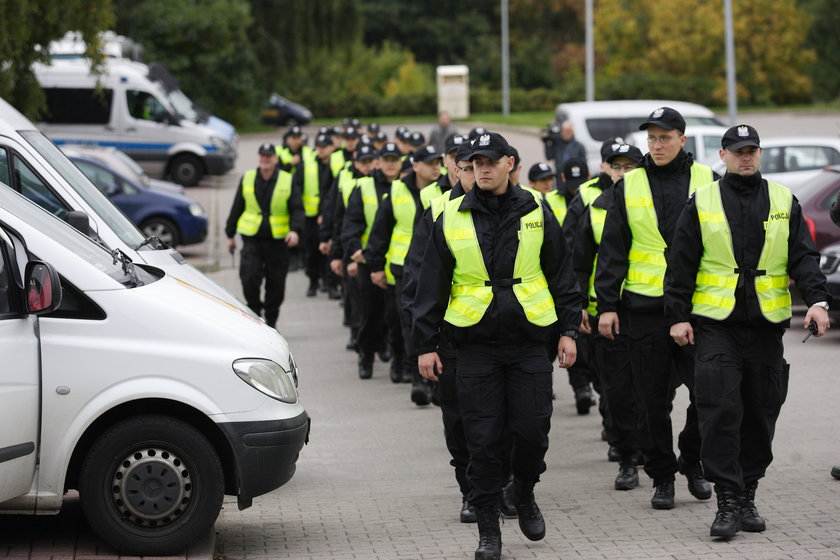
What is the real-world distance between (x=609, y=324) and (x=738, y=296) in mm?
916

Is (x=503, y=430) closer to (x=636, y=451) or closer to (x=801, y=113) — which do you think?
(x=636, y=451)

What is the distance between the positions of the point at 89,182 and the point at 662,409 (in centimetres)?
415

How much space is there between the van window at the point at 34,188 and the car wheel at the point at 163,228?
37.9 feet

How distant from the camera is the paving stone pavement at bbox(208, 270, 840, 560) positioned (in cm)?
672

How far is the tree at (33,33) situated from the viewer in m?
17.3

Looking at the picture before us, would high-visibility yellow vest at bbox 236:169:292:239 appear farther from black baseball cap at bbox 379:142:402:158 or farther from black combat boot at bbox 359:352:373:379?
black combat boot at bbox 359:352:373:379

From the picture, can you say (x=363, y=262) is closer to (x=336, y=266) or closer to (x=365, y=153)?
(x=336, y=266)

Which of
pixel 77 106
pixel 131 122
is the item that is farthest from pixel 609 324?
pixel 131 122

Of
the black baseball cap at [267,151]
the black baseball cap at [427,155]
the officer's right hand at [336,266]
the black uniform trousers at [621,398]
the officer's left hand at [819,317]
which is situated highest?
the black baseball cap at [427,155]

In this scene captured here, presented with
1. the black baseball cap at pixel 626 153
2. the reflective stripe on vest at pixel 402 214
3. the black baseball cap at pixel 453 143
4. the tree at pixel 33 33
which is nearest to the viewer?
the black baseball cap at pixel 626 153

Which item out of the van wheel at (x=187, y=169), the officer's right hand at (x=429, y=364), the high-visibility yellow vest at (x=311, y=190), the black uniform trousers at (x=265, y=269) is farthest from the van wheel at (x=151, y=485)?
the van wheel at (x=187, y=169)

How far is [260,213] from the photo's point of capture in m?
13.7

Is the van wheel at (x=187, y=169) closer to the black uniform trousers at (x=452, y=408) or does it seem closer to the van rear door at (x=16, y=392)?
the black uniform trousers at (x=452, y=408)

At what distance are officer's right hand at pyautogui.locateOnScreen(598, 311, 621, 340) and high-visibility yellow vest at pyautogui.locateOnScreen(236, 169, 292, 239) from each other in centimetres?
654
